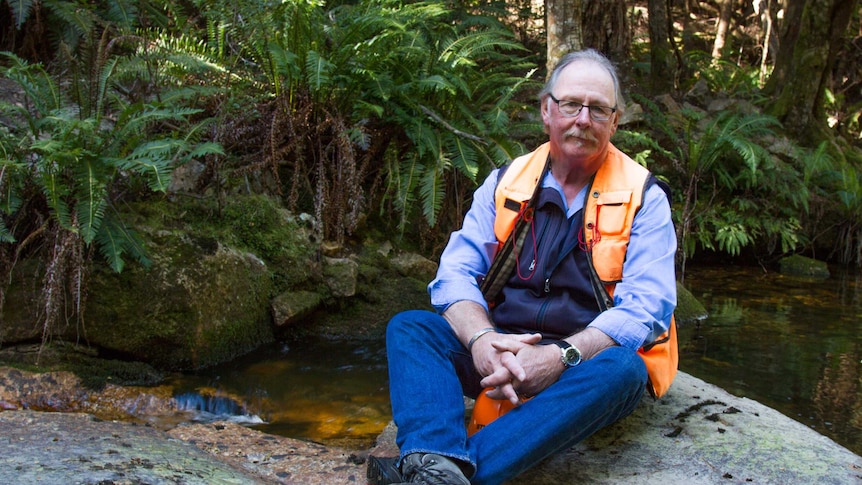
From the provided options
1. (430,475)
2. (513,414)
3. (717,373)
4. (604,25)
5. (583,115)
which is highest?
(604,25)

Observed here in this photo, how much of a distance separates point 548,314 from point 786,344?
338 centimetres

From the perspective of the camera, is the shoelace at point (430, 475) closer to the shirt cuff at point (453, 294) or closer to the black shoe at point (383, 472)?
the black shoe at point (383, 472)

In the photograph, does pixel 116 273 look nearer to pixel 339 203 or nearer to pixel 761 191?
pixel 339 203

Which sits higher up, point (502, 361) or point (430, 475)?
point (502, 361)

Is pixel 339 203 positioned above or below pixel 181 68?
below

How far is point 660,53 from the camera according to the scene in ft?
31.5

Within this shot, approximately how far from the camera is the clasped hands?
2502mm

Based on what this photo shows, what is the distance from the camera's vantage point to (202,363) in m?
4.33

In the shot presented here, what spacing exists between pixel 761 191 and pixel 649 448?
6.65 metres

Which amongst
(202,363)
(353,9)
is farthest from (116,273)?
(353,9)

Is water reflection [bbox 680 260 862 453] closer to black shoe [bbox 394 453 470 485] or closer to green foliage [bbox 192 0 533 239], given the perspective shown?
green foliage [bbox 192 0 533 239]

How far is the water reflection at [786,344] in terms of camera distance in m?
4.23

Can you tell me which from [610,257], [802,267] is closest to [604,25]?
[802,267]

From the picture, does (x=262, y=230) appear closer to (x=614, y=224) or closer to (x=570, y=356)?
(x=614, y=224)
